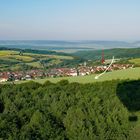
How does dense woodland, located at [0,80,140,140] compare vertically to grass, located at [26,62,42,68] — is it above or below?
above

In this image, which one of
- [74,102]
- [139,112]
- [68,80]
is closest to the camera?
[74,102]

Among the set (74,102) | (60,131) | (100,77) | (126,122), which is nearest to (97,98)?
(74,102)

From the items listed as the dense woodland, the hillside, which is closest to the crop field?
the hillside

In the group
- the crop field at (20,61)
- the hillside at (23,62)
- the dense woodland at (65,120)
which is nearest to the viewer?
the dense woodland at (65,120)

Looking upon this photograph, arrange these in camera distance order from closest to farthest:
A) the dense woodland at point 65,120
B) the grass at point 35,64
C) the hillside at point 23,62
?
the dense woodland at point 65,120 → the hillside at point 23,62 → the grass at point 35,64

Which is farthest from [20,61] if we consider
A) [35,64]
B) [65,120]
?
[65,120]

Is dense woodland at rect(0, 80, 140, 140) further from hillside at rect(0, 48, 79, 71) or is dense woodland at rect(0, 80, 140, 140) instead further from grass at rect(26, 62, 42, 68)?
grass at rect(26, 62, 42, 68)

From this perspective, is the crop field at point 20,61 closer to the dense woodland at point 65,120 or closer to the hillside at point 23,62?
the hillside at point 23,62

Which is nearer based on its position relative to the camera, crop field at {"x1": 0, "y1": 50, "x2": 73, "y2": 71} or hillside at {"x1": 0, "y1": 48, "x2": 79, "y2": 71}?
hillside at {"x1": 0, "y1": 48, "x2": 79, "y2": 71}

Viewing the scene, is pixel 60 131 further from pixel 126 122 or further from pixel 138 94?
pixel 138 94

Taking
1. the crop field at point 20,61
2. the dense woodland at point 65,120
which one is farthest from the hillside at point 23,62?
the dense woodland at point 65,120

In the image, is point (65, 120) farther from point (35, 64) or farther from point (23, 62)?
point (23, 62)
